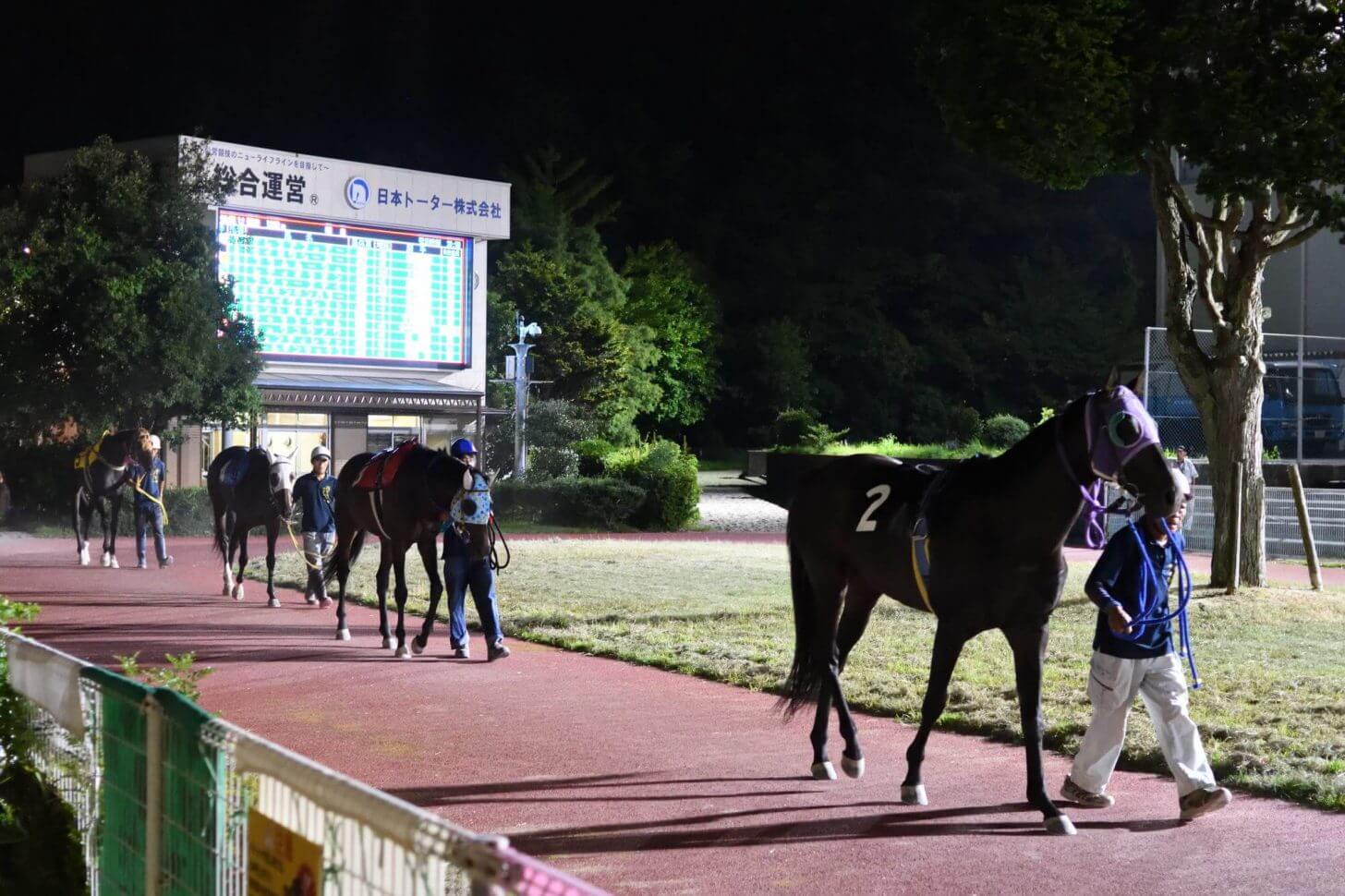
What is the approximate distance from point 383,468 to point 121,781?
8888 mm

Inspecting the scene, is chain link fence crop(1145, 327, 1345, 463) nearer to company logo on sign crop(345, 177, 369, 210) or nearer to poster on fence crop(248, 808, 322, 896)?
company logo on sign crop(345, 177, 369, 210)

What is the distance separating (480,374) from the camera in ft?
131

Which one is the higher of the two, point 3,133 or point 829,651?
point 3,133

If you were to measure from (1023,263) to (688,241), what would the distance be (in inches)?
595

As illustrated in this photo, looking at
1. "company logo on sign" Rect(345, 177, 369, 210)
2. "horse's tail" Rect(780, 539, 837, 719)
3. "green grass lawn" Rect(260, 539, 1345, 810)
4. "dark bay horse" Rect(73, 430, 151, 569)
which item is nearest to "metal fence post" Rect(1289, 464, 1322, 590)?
"green grass lawn" Rect(260, 539, 1345, 810)

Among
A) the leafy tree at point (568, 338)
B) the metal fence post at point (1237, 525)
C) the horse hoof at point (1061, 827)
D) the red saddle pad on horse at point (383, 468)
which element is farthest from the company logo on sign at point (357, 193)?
the horse hoof at point (1061, 827)

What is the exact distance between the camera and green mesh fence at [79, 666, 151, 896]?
4.04 metres

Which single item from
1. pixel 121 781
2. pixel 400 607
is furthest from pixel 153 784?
pixel 400 607

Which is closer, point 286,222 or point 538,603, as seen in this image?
point 538,603

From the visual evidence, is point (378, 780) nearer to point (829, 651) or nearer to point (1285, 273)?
point (829, 651)

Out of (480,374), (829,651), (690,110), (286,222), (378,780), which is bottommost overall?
(378,780)

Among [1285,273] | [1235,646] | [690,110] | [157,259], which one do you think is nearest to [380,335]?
[157,259]

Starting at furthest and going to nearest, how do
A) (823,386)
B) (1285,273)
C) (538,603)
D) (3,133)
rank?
(823,386) < (3,133) < (1285,273) < (538,603)

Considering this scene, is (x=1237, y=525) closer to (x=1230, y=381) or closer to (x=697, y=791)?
(x=1230, y=381)
